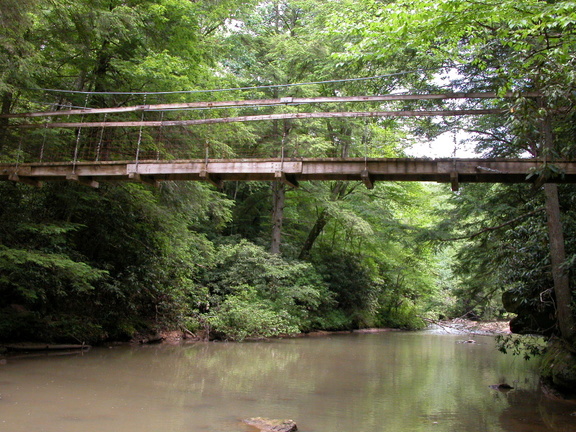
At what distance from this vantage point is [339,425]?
19.8 ft

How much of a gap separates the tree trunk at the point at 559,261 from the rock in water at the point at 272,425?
559 centimetres

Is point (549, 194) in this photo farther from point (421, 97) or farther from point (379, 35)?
point (379, 35)

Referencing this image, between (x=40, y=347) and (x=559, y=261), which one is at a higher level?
(x=559, y=261)

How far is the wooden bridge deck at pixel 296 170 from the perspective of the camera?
25.5 ft

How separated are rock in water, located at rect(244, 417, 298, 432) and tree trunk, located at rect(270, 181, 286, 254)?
1282 centimetres

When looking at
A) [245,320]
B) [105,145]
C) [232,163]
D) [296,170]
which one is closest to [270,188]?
[245,320]

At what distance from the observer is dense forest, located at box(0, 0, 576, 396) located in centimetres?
691

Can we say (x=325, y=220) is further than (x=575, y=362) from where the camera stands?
Yes

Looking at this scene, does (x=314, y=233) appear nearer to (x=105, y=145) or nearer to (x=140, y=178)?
(x=105, y=145)

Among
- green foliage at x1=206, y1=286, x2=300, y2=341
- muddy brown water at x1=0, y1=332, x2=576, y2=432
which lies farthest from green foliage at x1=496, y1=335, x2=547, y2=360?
green foliage at x1=206, y1=286, x2=300, y2=341

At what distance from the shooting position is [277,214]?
1916 cm

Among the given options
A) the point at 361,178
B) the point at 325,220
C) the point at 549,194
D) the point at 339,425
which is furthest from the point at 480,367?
the point at 325,220

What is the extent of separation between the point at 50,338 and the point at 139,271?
2943 millimetres

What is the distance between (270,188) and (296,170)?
12.4 m
